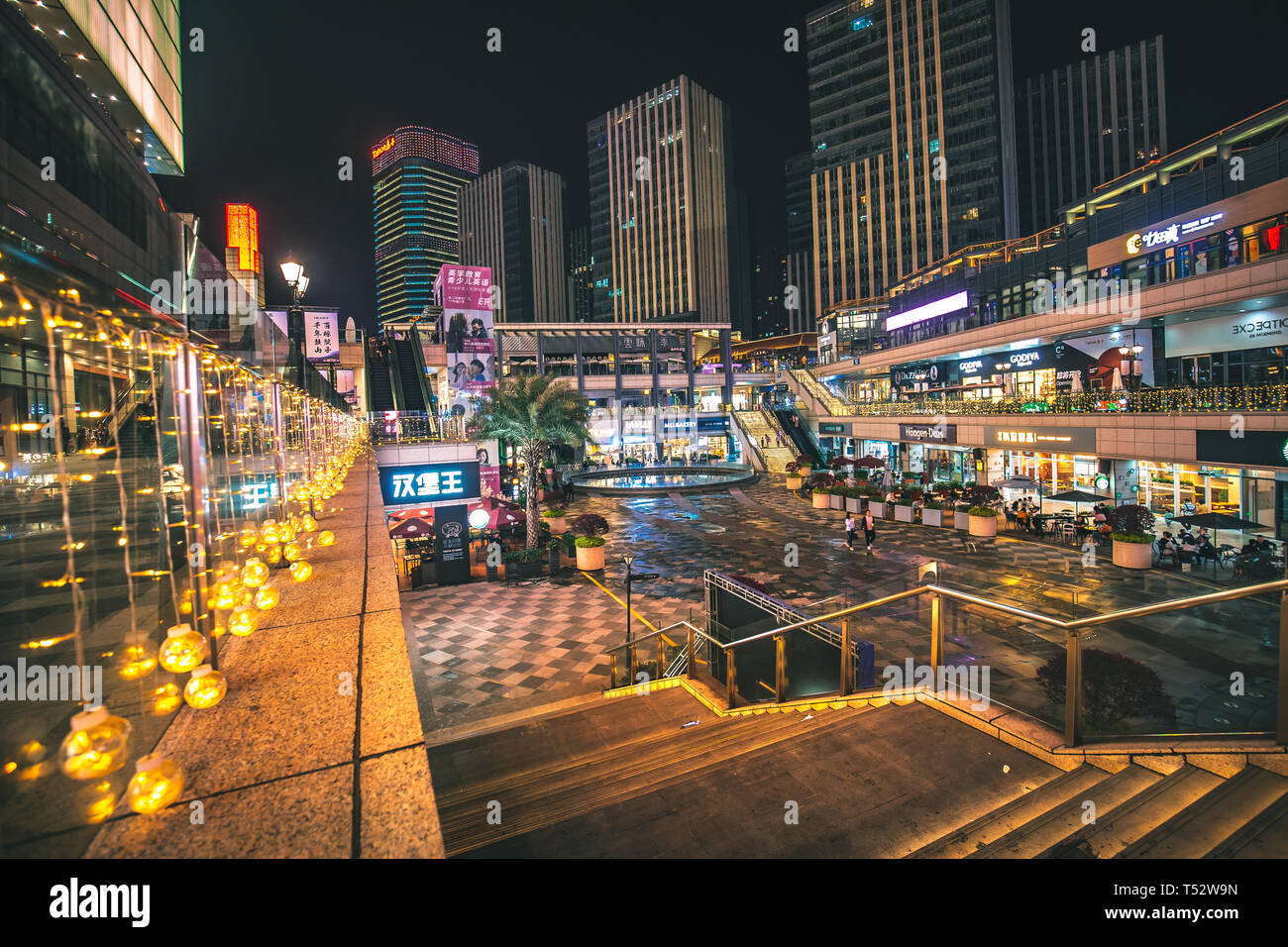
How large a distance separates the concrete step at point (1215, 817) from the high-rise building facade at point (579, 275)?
175 m

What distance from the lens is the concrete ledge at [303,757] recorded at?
81.4 inches

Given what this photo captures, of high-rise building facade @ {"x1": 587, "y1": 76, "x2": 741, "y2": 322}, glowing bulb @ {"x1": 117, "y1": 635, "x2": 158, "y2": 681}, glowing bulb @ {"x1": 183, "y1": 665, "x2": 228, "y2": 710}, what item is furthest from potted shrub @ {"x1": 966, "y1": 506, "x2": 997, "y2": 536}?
high-rise building facade @ {"x1": 587, "y1": 76, "x2": 741, "y2": 322}

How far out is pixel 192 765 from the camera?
8.27ft

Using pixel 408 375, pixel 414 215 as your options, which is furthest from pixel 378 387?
pixel 414 215

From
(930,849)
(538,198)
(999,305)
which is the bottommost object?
(930,849)

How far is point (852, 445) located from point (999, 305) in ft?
43.0

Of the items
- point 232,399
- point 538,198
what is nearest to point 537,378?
point 232,399

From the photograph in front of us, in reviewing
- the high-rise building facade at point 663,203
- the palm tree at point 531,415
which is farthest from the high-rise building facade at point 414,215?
the palm tree at point 531,415

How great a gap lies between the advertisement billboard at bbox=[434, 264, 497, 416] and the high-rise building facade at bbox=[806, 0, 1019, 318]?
5975 centimetres

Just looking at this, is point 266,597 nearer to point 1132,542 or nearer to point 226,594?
point 226,594

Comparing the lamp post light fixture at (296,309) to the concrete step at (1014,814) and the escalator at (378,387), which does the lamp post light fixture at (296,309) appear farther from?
the escalator at (378,387)
